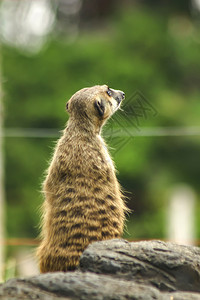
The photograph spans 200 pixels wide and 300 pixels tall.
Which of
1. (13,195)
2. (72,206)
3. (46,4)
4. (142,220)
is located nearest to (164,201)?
(142,220)

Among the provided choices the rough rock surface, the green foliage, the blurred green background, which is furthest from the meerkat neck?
the green foliage

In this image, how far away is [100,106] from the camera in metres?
3.68

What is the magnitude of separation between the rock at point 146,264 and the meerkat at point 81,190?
350 mm

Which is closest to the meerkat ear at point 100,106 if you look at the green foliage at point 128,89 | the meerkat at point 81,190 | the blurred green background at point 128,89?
the meerkat at point 81,190

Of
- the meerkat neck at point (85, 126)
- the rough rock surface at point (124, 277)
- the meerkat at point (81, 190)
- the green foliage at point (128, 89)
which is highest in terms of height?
the green foliage at point (128, 89)

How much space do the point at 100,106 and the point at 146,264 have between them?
1.16 metres

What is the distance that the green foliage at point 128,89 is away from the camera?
1168 cm

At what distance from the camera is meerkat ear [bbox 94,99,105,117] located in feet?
12.0

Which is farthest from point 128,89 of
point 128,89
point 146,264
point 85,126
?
point 146,264

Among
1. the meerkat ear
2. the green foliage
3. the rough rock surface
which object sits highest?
the green foliage

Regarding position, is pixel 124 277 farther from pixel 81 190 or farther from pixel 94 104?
pixel 94 104

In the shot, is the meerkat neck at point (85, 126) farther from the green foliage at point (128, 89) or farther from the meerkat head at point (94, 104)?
the green foliage at point (128, 89)

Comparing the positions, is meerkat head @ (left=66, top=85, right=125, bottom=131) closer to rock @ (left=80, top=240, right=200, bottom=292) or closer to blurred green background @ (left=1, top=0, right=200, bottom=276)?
rock @ (left=80, top=240, right=200, bottom=292)

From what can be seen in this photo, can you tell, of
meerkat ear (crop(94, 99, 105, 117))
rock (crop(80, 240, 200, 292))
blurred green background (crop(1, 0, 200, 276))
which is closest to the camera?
rock (crop(80, 240, 200, 292))
